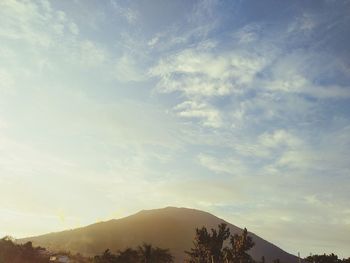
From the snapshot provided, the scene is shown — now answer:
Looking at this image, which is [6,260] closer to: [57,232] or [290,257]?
[57,232]

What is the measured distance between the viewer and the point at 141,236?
164125 millimetres

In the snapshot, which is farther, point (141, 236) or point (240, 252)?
point (141, 236)

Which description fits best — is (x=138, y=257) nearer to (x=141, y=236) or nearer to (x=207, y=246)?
(x=207, y=246)

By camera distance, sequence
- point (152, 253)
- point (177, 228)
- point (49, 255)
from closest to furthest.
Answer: point (152, 253)
point (49, 255)
point (177, 228)

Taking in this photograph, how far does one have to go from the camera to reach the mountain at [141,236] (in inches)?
5852

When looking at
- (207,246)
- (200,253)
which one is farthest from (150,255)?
(207,246)

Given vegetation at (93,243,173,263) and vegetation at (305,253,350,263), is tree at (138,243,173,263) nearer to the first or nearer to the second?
vegetation at (93,243,173,263)

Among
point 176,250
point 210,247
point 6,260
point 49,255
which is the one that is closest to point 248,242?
point 210,247

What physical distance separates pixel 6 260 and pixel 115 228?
107 meters

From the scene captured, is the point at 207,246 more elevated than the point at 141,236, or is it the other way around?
the point at 141,236

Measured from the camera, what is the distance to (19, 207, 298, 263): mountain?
14864 centimetres

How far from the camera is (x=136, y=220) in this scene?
186 m

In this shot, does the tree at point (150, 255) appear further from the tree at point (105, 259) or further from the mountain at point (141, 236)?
the mountain at point (141, 236)

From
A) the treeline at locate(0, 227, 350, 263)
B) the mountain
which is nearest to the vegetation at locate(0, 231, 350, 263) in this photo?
the treeline at locate(0, 227, 350, 263)
